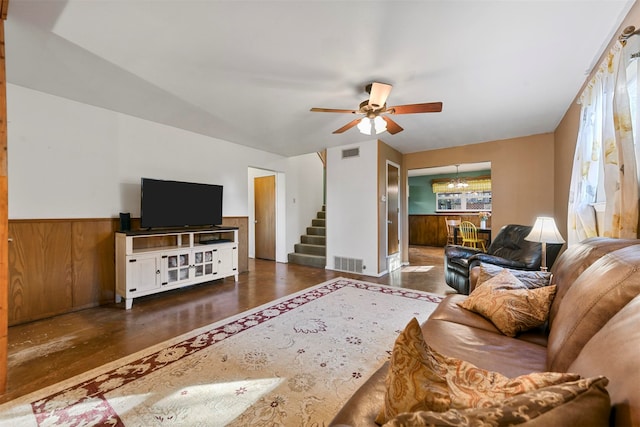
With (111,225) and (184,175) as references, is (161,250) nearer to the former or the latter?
(111,225)

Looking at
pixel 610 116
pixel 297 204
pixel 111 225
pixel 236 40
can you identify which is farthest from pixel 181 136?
pixel 610 116

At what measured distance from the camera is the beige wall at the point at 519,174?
4121 mm

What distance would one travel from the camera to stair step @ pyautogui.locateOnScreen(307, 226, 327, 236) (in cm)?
610

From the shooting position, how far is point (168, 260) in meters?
3.27

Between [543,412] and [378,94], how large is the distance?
2475mm

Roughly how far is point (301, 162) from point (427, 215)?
4675 millimetres

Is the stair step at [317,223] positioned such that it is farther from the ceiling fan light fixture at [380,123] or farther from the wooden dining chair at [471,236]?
the ceiling fan light fixture at [380,123]

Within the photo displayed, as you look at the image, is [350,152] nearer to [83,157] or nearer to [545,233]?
[545,233]

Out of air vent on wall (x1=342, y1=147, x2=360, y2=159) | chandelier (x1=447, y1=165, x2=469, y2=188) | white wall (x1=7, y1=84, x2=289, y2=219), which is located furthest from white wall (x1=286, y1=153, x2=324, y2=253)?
chandelier (x1=447, y1=165, x2=469, y2=188)

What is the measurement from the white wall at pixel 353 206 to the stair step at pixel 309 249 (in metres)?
0.51

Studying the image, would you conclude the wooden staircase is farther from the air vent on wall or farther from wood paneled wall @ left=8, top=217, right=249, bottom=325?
wood paneled wall @ left=8, top=217, right=249, bottom=325

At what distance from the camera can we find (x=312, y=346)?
2104 mm

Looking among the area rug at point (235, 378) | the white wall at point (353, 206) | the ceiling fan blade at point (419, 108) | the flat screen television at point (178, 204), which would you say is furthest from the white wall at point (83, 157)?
the ceiling fan blade at point (419, 108)

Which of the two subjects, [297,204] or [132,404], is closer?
[132,404]
